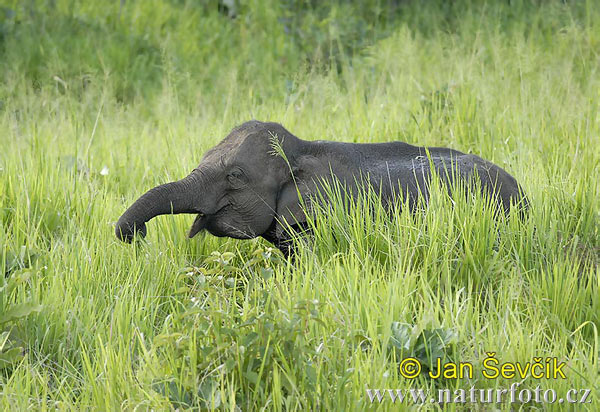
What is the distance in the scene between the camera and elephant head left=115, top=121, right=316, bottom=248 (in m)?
4.48

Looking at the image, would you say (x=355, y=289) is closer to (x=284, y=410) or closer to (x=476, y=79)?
(x=284, y=410)

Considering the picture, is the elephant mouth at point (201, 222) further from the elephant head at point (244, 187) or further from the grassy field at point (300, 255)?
the grassy field at point (300, 255)

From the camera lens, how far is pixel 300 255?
445 cm

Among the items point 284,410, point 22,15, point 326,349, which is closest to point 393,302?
point 326,349

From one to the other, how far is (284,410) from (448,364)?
0.68 meters

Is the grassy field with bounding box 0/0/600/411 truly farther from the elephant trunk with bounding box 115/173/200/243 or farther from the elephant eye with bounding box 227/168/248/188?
the elephant eye with bounding box 227/168/248/188

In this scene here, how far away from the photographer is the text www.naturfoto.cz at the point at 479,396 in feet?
10.2

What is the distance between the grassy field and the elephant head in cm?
24

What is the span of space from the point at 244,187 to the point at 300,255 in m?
0.47

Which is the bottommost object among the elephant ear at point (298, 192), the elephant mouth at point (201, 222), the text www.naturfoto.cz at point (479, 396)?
the text www.naturfoto.cz at point (479, 396)

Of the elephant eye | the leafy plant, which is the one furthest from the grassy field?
the elephant eye

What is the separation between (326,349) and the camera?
10.8 feet

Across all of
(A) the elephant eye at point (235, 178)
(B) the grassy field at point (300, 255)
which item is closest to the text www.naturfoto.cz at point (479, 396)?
(B) the grassy field at point (300, 255)

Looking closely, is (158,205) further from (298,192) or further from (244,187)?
(298,192)
